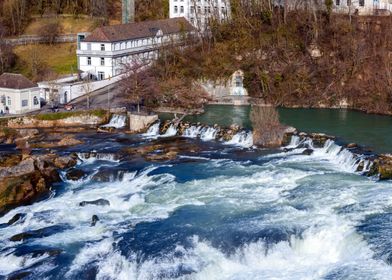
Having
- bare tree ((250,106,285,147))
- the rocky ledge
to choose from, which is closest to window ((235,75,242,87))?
bare tree ((250,106,285,147))

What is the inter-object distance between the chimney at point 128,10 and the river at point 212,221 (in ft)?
123

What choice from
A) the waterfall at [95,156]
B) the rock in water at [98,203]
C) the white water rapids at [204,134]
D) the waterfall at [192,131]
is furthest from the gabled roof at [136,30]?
the rock in water at [98,203]

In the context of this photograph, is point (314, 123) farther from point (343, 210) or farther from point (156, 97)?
point (343, 210)

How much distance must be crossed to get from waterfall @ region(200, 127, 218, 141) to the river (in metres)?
4.44

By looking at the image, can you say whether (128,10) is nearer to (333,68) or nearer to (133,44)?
(133,44)

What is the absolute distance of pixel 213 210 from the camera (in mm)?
30609

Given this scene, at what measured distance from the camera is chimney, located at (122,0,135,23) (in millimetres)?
74562

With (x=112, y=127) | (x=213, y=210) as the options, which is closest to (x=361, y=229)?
(x=213, y=210)

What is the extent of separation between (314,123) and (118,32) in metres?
24.2

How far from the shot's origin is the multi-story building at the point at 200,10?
2656 inches

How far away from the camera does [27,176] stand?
35.0 meters

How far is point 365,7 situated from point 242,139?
2716 cm

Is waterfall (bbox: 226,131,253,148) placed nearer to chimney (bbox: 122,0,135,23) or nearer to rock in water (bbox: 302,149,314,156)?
rock in water (bbox: 302,149,314,156)

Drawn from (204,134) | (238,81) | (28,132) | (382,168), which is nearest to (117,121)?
(28,132)
